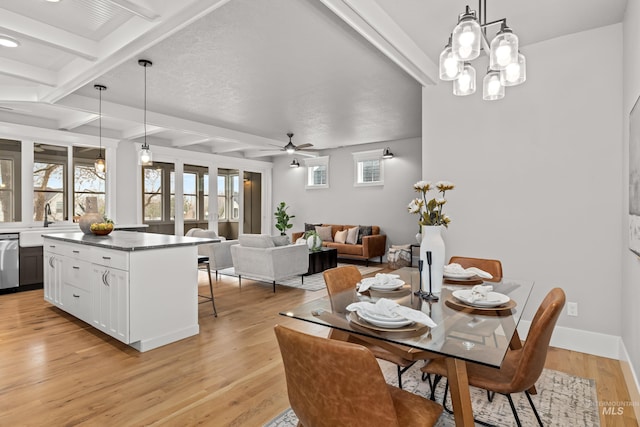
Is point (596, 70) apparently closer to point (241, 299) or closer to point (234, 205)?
point (241, 299)

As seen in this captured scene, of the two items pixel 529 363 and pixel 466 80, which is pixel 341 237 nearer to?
pixel 466 80

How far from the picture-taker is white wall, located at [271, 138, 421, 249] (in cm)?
788

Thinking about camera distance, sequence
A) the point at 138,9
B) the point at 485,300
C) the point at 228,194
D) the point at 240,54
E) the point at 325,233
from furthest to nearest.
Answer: the point at 228,194, the point at 325,233, the point at 240,54, the point at 138,9, the point at 485,300

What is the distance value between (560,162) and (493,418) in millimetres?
2215

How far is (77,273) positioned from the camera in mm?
3650

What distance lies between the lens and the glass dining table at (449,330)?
51.1 inches

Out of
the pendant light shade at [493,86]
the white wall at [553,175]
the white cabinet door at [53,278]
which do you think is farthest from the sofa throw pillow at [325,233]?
the pendant light shade at [493,86]

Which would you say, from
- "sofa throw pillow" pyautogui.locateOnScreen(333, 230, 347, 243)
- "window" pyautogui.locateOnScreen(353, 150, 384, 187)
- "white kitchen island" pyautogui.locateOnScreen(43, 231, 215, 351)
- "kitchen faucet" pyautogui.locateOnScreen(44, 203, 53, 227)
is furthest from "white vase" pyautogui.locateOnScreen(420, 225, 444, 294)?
"kitchen faucet" pyautogui.locateOnScreen(44, 203, 53, 227)

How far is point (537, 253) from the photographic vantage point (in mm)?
3184

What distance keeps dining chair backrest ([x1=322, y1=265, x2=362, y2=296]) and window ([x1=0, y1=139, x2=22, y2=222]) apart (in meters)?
6.03

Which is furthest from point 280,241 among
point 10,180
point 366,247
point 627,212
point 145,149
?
point 10,180

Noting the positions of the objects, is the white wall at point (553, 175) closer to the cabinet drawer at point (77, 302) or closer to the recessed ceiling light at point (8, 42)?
the cabinet drawer at point (77, 302)

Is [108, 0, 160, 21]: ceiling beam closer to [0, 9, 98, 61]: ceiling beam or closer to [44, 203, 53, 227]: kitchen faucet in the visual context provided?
[0, 9, 98, 61]: ceiling beam

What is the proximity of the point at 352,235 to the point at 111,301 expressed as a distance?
5.55m
